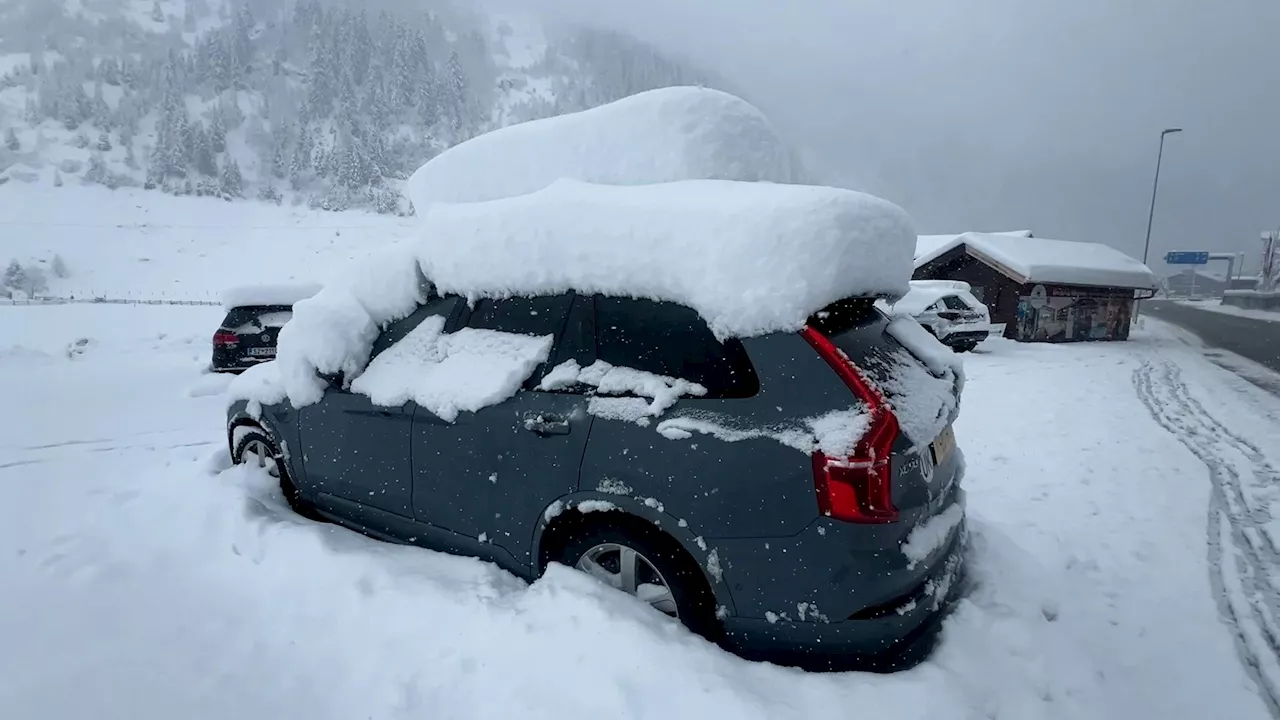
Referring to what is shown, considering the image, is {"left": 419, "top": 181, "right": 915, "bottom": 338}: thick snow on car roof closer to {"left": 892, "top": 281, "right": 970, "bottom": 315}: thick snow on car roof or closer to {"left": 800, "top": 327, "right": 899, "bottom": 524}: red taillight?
{"left": 800, "top": 327, "right": 899, "bottom": 524}: red taillight

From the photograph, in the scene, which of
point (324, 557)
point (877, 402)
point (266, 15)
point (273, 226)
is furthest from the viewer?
point (266, 15)

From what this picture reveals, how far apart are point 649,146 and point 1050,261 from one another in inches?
928

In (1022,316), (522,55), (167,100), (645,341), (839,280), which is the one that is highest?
(522,55)

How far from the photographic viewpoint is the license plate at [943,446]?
2.42 m

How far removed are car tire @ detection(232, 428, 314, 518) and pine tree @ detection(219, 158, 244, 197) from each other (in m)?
76.1

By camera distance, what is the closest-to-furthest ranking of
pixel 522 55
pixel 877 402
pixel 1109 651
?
pixel 877 402, pixel 1109 651, pixel 522 55

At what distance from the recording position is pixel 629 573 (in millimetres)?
2488

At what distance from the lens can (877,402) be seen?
210cm

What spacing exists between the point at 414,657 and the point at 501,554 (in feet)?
1.84

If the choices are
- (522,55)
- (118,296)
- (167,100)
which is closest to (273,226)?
(118,296)

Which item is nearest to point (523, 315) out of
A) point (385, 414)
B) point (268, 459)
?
point (385, 414)

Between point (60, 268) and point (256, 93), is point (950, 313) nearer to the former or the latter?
point (60, 268)

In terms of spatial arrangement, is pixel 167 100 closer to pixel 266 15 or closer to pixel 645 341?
pixel 266 15

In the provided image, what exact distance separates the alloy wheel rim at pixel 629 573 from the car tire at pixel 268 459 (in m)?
2.09
